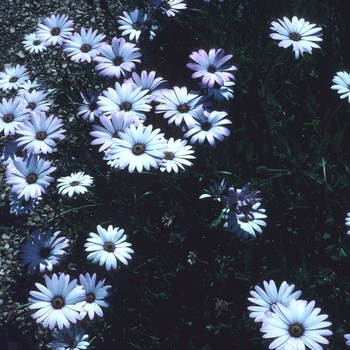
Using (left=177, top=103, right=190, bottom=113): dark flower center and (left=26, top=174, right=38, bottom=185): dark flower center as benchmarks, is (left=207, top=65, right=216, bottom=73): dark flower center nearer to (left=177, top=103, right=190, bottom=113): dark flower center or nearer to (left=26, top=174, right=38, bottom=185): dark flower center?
(left=177, top=103, right=190, bottom=113): dark flower center

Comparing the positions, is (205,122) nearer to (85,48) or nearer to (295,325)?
(85,48)

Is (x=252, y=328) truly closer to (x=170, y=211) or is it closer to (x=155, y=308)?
(x=155, y=308)

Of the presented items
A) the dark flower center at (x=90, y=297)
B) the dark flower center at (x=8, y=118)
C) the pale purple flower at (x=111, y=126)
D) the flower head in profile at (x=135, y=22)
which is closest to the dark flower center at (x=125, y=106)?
the pale purple flower at (x=111, y=126)

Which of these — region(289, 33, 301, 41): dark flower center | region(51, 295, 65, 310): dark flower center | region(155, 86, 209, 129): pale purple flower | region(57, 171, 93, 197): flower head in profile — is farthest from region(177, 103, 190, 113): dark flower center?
region(51, 295, 65, 310): dark flower center

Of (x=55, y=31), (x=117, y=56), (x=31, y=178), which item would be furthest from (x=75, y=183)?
(x=55, y=31)

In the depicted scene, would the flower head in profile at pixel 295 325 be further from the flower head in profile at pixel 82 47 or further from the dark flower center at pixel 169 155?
the flower head in profile at pixel 82 47

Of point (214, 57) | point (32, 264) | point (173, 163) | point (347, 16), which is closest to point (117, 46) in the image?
point (214, 57)
